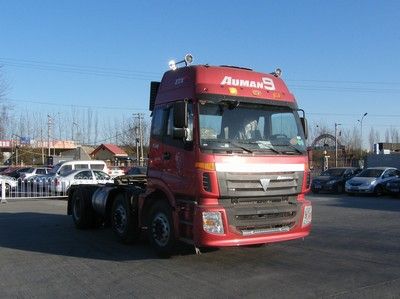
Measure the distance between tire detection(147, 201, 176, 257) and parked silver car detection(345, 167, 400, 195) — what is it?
20.4m

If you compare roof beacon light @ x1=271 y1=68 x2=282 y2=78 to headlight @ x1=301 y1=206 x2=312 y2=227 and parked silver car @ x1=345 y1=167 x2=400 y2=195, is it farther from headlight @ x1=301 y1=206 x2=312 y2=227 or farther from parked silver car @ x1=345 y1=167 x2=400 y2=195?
parked silver car @ x1=345 y1=167 x2=400 y2=195

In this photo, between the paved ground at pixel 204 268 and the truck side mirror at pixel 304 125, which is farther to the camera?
the truck side mirror at pixel 304 125

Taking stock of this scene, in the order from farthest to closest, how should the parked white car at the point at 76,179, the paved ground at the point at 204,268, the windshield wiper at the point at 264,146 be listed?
the parked white car at the point at 76,179
the windshield wiper at the point at 264,146
the paved ground at the point at 204,268

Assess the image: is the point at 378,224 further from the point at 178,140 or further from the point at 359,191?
the point at 359,191

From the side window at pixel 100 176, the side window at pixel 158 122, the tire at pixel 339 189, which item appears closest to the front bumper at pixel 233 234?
the side window at pixel 158 122

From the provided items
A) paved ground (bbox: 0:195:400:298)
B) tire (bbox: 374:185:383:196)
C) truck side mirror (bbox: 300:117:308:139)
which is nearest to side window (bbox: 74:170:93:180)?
paved ground (bbox: 0:195:400:298)

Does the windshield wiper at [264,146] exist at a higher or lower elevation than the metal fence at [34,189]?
higher

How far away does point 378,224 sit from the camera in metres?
13.9

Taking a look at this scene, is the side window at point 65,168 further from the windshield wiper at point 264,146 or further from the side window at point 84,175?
the windshield wiper at point 264,146

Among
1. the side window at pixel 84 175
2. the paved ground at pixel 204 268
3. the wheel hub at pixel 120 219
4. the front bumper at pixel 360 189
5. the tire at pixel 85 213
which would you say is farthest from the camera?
the front bumper at pixel 360 189

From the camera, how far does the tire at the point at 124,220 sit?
10.5 metres

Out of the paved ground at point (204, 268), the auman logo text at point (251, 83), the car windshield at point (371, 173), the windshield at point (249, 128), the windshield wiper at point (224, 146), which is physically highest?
the auman logo text at point (251, 83)

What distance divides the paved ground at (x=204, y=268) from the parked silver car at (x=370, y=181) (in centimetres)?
1524

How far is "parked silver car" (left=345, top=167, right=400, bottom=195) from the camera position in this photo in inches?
1083
